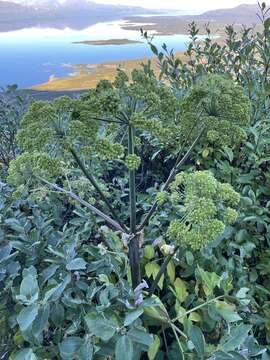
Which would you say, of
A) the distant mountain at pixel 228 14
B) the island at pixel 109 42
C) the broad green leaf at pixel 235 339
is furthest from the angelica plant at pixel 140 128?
the island at pixel 109 42

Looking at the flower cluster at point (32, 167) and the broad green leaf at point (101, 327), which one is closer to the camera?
the broad green leaf at point (101, 327)

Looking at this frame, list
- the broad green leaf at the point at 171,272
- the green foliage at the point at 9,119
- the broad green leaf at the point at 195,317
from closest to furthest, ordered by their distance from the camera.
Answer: the broad green leaf at the point at 195,317 → the broad green leaf at the point at 171,272 → the green foliage at the point at 9,119

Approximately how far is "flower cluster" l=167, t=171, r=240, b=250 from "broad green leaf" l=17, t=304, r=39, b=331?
0.29 metres

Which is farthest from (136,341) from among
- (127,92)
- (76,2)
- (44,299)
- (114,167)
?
(76,2)

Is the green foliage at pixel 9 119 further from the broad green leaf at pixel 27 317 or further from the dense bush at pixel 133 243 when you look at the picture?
the broad green leaf at pixel 27 317

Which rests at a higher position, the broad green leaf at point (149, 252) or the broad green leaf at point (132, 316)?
the broad green leaf at point (132, 316)

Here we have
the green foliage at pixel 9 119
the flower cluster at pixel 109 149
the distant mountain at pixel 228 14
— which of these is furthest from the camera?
the distant mountain at pixel 228 14

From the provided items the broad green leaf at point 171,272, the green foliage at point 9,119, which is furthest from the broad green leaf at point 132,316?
the green foliage at point 9,119

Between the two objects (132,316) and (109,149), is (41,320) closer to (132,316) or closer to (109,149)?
(132,316)

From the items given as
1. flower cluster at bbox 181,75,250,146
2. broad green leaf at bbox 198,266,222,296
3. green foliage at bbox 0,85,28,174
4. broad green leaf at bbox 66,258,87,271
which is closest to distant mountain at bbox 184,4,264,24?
green foliage at bbox 0,85,28,174

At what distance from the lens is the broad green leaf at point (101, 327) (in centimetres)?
92

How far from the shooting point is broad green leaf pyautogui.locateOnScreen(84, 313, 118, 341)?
92 cm

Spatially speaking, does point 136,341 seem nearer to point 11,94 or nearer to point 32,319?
point 32,319

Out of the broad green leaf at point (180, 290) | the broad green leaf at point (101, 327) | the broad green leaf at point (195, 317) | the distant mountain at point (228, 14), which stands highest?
the distant mountain at point (228, 14)
